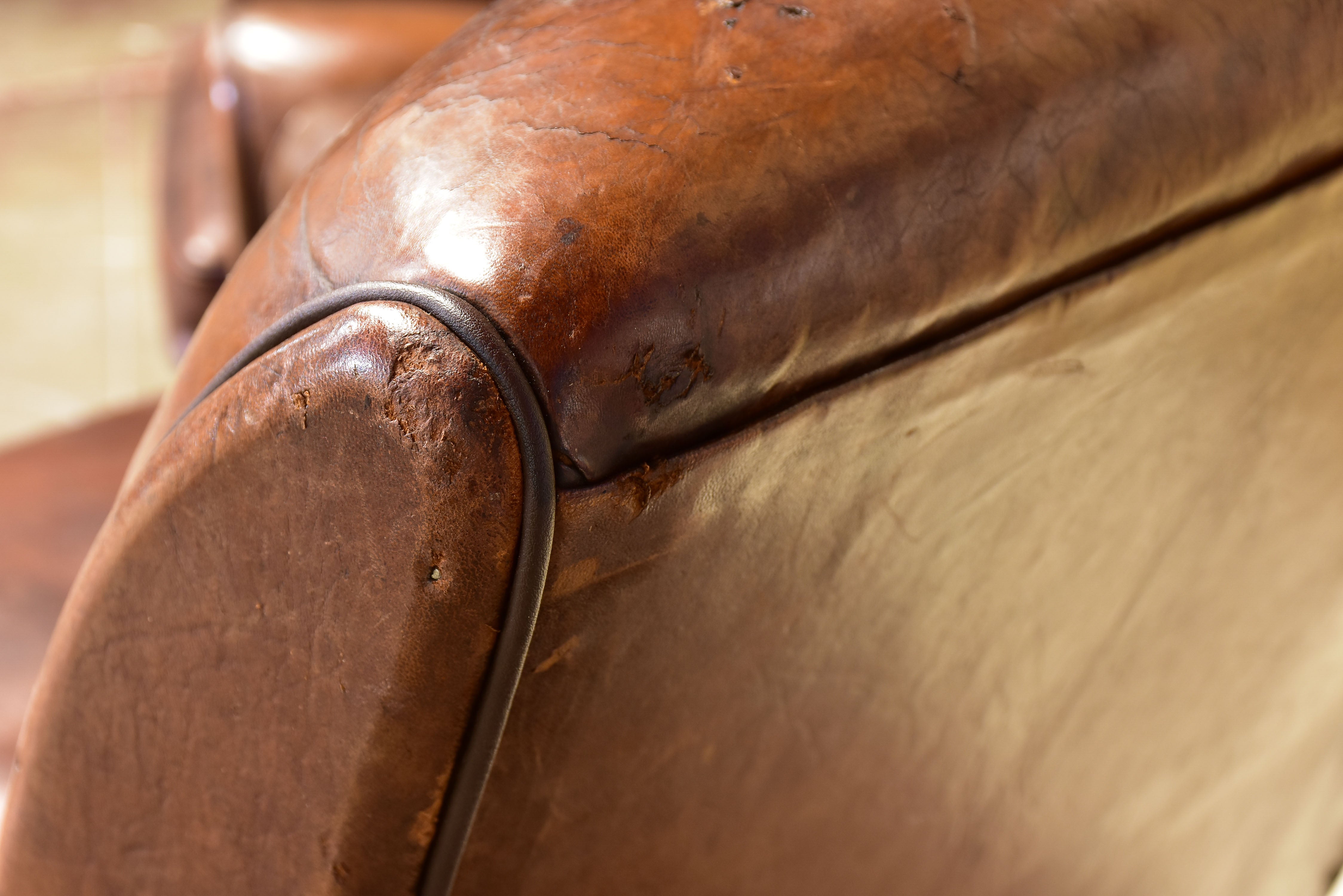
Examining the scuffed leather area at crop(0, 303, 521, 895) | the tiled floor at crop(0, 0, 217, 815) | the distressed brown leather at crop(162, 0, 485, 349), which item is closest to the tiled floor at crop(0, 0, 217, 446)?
the tiled floor at crop(0, 0, 217, 815)

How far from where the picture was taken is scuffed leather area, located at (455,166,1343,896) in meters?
0.44

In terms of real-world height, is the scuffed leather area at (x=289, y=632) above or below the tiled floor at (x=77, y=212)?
above

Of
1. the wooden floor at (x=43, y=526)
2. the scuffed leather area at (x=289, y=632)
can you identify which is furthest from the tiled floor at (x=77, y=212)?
the scuffed leather area at (x=289, y=632)

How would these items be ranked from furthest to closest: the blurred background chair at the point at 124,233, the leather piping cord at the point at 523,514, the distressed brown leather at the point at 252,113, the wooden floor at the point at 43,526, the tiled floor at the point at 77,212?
the tiled floor at the point at 77,212 < the distressed brown leather at the point at 252,113 < the blurred background chair at the point at 124,233 < the wooden floor at the point at 43,526 < the leather piping cord at the point at 523,514

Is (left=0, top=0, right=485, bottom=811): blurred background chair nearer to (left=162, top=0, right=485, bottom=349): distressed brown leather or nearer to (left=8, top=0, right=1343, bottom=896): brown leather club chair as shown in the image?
(left=162, top=0, right=485, bottom=349): distressed brown leather

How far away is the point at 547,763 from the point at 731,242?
19 cm

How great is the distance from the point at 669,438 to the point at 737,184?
8 cm

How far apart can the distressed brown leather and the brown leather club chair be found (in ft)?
3.87

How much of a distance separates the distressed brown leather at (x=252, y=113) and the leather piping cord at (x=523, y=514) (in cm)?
122

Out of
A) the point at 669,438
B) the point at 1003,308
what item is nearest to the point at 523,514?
the point at 669,438

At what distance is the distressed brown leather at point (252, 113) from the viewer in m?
1.59

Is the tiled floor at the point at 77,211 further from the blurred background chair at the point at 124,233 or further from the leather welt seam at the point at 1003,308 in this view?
the leather welt seam at the point at 1003,308

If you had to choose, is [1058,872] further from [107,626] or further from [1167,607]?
[107,626]

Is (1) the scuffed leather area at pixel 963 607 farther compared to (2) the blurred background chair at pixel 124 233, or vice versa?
(2) the blurred background chair at pixel 124 233
